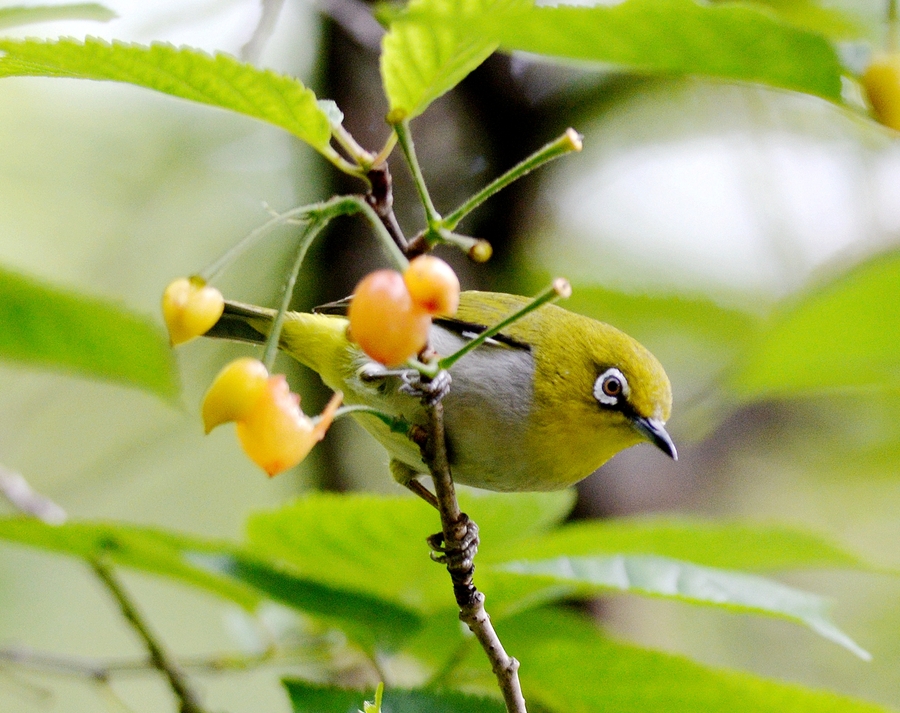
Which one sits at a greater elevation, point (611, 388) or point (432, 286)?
point (611, 388)

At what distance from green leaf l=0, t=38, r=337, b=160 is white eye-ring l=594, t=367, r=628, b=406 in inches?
52.2

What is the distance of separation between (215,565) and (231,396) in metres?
1.00

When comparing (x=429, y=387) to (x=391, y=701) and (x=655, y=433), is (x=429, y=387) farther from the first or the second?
(x=655, y=433)

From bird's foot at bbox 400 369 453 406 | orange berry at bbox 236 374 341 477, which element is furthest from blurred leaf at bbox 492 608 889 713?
orange berry at bbox 236 374 341 477

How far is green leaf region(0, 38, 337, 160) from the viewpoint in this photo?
132cm

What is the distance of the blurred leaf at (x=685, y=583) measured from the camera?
1.81 m

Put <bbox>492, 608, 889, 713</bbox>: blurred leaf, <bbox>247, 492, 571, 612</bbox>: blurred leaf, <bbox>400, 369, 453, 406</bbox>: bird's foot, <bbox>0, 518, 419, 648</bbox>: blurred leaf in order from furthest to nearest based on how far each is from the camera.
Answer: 1. <bbox>247, 492, 571, 612</bbox>: blurred leaf
2. <bbox>0, 518, 419, 648</bbox>: blurred leaf
3. <bbox>492, 608, 889, 713</bbox>: blurred leaf
4. <bbox>400, 369, 453, 406</bbox>: bird's foot

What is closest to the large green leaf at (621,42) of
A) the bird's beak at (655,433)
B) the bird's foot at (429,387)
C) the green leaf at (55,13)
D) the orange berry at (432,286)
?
the orange berry at (432,286)

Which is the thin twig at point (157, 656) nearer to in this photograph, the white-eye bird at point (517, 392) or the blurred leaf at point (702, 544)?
the white-eye bird at point (517, 392)

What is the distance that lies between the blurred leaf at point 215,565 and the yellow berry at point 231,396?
0.92 meters

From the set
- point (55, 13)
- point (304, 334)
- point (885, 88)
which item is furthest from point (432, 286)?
point (304, 334)

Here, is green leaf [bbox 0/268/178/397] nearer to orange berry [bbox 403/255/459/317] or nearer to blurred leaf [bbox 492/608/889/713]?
blurred leaf [bbox 492/608/889/713]

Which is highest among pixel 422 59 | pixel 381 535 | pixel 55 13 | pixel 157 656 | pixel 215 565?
pixel 55 13

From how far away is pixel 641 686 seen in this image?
6.86 ft
